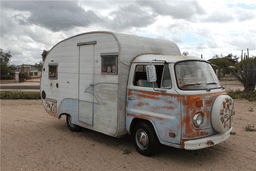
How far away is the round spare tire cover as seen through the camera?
166 inches

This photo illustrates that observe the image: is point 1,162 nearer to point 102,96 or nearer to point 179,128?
point 102,96

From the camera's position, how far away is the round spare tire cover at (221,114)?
13.8 feet

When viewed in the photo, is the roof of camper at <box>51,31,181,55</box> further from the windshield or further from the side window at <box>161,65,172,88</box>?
the windshield

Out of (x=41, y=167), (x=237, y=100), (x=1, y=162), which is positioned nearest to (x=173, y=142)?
(x=41, y=167)

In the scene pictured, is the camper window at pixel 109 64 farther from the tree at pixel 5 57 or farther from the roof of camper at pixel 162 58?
the tree at pixel 5 57

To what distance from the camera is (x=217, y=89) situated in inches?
184

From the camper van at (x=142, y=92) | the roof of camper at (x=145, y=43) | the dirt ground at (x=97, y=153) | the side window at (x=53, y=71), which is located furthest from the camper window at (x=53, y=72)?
the dirt ground at (x=97, y=153)

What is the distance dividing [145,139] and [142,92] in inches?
42.3

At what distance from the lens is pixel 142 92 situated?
473 cm

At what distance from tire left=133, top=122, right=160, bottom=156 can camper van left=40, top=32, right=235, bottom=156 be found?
2 cm

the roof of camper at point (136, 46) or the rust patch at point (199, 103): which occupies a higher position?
the roof of camper at point (136, 46)

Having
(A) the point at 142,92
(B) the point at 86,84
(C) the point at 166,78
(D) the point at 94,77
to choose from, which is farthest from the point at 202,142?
(B) the point at 86,84

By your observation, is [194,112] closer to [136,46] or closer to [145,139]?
[145,139]

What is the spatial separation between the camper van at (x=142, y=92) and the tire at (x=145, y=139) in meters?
0.02
